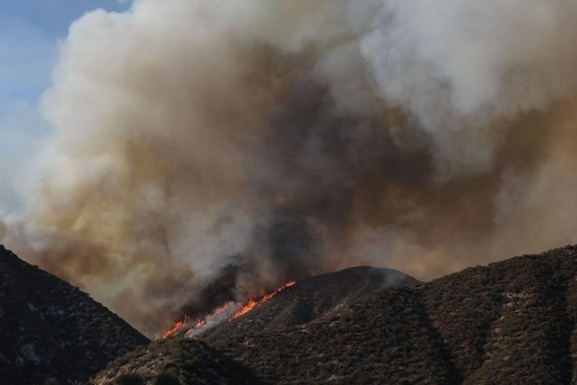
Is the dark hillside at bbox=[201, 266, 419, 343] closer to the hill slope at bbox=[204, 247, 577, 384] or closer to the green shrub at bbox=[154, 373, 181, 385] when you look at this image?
the hill slope at bbox=[204, 247, 577, 384]

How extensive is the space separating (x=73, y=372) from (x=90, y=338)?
31.7 ft

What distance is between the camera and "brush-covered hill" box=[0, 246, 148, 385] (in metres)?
81.2

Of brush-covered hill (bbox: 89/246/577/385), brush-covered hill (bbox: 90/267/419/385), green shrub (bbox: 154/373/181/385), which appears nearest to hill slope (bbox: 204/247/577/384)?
brush-covered hill (bbox: 89/246/577/385)

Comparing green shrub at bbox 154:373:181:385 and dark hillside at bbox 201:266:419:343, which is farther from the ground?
dark hillside at bbox 201:266:419:343

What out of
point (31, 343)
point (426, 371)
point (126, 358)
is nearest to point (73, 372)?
point (31, 343)

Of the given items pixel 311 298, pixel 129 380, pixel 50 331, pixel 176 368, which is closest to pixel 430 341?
pixel 176 368

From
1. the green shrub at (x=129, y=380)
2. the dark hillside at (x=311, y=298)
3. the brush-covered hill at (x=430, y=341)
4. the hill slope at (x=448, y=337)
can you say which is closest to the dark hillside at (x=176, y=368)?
the green shrub at (x=129, y=380)

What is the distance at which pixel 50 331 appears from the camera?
8956 cm

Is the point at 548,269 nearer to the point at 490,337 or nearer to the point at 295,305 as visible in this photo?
the point at 490,337

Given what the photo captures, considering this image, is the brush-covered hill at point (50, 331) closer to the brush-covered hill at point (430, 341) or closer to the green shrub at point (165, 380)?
the brush-covered hill at point (430, 341)

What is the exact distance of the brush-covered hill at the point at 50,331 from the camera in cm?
8119

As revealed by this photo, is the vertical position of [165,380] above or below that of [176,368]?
below

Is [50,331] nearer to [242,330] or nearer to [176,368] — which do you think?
[176,368]

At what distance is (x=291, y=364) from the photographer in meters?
86.1
